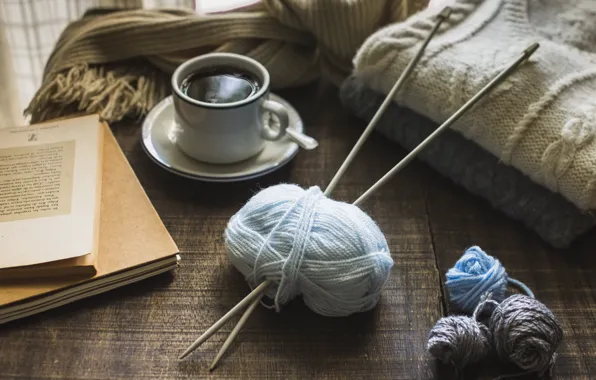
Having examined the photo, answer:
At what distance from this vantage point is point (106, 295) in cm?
64

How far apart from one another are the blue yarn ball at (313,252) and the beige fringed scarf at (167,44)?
274 millimetres

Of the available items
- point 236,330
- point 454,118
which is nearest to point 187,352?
point 236,330

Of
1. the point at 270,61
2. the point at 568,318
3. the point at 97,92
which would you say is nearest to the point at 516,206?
the point at 568,318

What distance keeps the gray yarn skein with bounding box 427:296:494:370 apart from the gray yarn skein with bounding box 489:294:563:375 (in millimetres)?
15

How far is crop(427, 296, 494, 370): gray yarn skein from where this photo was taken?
0.58m

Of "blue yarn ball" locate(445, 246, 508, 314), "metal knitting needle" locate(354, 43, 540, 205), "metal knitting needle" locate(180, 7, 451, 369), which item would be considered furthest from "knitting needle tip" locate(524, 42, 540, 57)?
"blue yarn ball" locate(445, 246, 508, 314)

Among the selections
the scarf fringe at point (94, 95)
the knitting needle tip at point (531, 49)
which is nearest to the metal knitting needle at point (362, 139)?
the knitting needle tip at point (531, 49)

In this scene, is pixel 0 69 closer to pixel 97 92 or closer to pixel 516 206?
pixel 97 92

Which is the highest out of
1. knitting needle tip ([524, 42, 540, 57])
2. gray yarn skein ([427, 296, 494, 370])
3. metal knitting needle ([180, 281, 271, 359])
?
knitting needle tip ([524, 42, 540, 57])

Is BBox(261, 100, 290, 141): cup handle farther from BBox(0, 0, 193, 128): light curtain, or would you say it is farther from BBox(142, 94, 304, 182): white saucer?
BBox(0, 0, 193, 128): light curtain

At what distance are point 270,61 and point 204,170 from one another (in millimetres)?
178

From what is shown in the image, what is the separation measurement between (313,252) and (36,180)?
0.29 meters

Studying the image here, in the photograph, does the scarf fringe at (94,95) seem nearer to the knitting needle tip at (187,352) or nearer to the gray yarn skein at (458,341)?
the knitting needle tip at (187,352)

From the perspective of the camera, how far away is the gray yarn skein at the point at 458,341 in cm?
58
